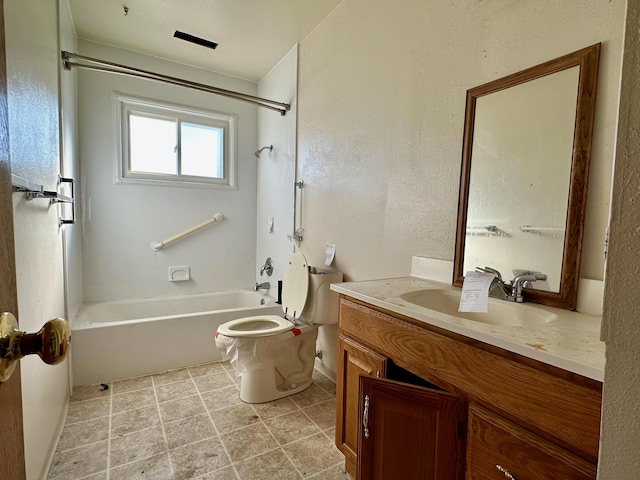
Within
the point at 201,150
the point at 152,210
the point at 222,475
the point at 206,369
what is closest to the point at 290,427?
the point at 222,475

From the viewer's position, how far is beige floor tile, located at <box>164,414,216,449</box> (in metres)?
1.63

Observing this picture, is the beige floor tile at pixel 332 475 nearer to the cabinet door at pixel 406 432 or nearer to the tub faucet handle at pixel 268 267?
the cabinet door at pixel 406 432

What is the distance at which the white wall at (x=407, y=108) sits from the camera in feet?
3.43

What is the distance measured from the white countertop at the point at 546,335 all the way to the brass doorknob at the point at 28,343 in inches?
32.0

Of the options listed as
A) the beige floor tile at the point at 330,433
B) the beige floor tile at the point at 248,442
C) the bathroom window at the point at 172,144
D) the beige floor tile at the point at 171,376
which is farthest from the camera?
the bathroom window at the point at 172,144

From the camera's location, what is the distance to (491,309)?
3.97 ft

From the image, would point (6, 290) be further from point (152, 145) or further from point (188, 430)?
point (152, 145)

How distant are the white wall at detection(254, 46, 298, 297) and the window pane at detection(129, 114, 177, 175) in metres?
0.86

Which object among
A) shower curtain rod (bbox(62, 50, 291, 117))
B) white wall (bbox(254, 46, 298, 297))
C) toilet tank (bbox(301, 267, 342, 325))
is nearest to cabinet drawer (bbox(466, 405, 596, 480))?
toilet tank (bbox(301, 267, 342, 325))

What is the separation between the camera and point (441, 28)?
149 cm

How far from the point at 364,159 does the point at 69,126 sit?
2053 millimetres

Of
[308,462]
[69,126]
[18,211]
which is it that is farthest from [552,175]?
[69,126]

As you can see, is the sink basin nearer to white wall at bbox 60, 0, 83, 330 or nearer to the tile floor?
the tile floor

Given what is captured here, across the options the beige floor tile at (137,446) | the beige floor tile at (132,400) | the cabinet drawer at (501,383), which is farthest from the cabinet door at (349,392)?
the beige floor tile at (132,400)
